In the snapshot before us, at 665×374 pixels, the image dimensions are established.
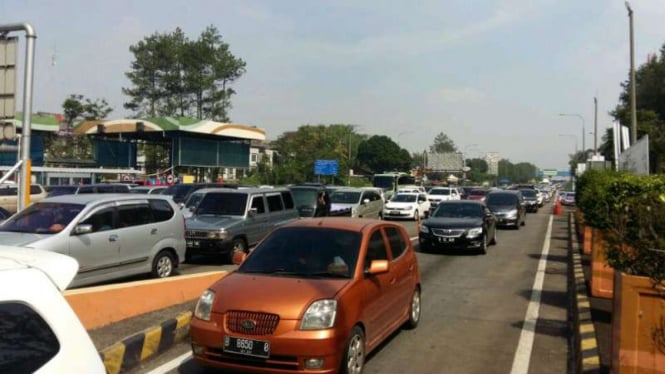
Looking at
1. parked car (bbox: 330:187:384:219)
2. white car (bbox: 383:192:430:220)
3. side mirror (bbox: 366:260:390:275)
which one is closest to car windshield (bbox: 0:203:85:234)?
side mirror (bbox: 366:260:390:275)

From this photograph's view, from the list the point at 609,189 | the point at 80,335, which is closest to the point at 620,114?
the point at 609,189

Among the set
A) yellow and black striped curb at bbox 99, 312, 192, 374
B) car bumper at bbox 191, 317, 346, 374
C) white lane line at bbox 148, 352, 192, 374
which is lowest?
white lane line at bbox 148, 352, 192, 374

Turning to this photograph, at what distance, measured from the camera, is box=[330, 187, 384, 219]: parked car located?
23.8 metres

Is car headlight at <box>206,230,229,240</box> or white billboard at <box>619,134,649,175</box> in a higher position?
white billboard at <box>619,134,649,175</box>

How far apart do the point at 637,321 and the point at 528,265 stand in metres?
9.71

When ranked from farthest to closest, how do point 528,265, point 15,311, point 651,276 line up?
1. point 528,265
2. point 651,276
3. point 15,311

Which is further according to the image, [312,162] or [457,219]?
[312,162]

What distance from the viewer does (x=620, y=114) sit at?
45.6 meters

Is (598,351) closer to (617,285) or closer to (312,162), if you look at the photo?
(617,285)

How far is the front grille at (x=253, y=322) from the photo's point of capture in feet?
17.2

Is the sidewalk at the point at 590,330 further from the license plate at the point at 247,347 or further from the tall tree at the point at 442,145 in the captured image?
the tall tree at the point at 442,145

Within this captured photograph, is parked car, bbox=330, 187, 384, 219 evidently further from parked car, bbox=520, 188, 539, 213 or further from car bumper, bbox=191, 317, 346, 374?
car bumper, bbox=191, 317, 346, 374

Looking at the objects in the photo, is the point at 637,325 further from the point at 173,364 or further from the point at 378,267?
the point at 173,364

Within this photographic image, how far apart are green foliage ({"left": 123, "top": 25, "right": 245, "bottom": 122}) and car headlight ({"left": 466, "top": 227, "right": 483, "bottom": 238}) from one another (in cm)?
5498
